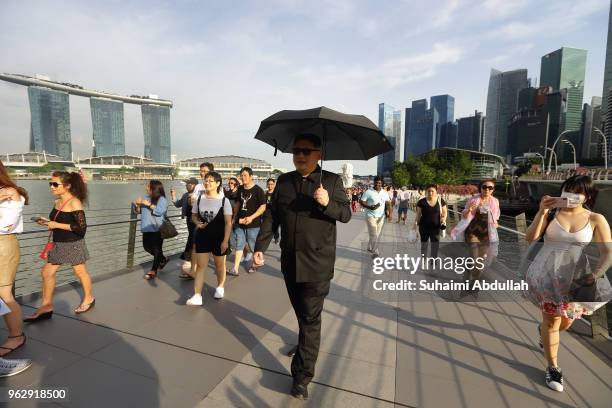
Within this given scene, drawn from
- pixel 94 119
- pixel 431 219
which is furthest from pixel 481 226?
pixel 94 119

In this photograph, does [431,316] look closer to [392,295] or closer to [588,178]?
[392,295]

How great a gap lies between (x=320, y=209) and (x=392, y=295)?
2.62 metres

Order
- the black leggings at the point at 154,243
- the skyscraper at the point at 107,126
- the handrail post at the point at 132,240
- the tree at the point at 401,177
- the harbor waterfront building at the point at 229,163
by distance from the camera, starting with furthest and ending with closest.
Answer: the skyscraper at the point at 107,126 → the harbor waterfront building at the point at 229,163 → the tree at the point at 401,177 → the handrail post at the point at 132,240 → the black leggings at the point at 154,243

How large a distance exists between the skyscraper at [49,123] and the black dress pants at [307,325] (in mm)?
144273

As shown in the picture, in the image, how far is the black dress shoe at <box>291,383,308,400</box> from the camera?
2098 millimetres

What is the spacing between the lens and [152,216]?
4516mm

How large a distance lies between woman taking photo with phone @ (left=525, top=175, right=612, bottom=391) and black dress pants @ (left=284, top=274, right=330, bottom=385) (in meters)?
1.72

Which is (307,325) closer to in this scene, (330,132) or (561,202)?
(330,132)

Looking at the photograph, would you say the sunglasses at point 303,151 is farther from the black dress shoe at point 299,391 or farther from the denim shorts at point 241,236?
the denim shorts at point 241,236

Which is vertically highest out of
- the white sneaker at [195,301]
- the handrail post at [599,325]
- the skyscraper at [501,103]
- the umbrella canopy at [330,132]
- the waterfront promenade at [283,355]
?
the skyscraper at [501,103]

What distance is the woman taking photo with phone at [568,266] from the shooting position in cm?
225

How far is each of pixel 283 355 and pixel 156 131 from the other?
172720mm

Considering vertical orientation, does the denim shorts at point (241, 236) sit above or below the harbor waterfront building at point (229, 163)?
below

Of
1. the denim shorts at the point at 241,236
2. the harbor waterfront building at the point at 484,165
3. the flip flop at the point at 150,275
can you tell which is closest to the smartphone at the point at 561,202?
the denim shorts at the point at 241,236
